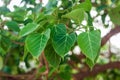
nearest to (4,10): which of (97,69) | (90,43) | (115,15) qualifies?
(115,15)

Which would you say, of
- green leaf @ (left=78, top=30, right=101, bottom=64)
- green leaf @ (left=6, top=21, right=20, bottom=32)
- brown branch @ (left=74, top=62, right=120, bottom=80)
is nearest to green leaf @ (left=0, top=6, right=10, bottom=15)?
green leaf @ (left=6, top=21, right=20, bottom=32)

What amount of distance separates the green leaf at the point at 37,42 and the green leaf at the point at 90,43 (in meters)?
0.09

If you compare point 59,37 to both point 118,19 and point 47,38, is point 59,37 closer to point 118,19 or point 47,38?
point 47,38

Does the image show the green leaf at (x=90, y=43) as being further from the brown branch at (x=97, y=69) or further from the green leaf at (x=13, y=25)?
the brown branch at (x=97, y=69)

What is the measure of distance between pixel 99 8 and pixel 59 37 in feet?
1.98

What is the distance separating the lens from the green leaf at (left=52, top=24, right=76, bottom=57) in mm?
783

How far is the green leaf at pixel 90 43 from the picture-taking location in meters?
0.75

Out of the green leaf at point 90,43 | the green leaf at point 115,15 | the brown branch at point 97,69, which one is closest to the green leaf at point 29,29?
the green leaf at point 90,43

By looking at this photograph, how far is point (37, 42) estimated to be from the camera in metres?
0.79

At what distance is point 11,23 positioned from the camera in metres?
1.17

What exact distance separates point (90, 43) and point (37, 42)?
0.14m

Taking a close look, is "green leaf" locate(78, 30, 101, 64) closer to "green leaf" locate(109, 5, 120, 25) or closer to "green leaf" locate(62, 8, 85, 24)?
"green leaf" locate(62, 8, 85, 24)

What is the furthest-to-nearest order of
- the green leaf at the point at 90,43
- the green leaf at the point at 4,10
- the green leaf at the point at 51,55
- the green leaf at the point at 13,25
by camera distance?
the green leaf at the point at 4,10
the green leaf at the point at 13,25
the green leaf at the point at 51,55
the green leaf at the point at 90,43

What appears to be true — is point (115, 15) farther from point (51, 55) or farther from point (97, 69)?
point (97, 69)
